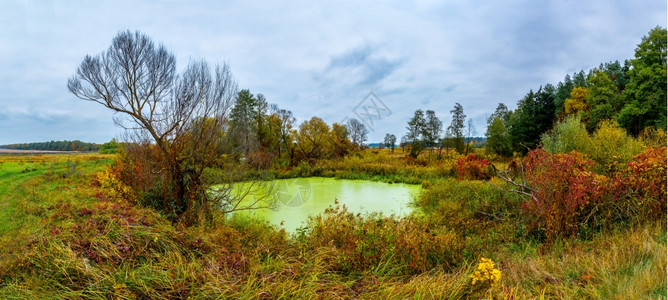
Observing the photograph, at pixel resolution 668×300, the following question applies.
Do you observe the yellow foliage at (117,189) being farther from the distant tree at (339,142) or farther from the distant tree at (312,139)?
the distant tree at (339,142)

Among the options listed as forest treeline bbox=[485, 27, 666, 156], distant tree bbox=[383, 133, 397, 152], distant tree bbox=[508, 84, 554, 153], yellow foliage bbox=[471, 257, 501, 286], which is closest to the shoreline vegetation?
yellow foliage bbox=[471, 257, 501, 286]

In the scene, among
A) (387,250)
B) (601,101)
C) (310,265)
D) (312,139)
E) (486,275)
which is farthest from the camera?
(601,101)

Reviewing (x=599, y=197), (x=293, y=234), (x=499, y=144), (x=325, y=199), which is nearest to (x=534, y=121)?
(x=499, y=144)

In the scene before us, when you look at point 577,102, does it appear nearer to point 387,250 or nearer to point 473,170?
point 473,170

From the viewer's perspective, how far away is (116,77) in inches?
248

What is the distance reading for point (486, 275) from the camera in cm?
245

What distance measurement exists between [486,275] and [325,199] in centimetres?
841

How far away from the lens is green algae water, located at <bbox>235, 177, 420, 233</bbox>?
8281 millimetres

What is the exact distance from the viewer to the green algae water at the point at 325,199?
828 centimetres

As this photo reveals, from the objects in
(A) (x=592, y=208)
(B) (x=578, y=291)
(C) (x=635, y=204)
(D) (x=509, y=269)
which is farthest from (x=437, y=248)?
(C) (x=635, y=204)

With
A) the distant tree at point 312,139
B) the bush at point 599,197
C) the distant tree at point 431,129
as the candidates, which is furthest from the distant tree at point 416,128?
the bush at point 599,197

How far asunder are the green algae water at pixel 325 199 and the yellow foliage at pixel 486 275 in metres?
4.44

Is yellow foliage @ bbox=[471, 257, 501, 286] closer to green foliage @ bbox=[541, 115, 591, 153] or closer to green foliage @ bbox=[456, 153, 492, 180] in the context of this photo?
green foliage @ bbox=[541, 115, 591, 153]

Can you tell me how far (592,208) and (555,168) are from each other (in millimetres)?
918
